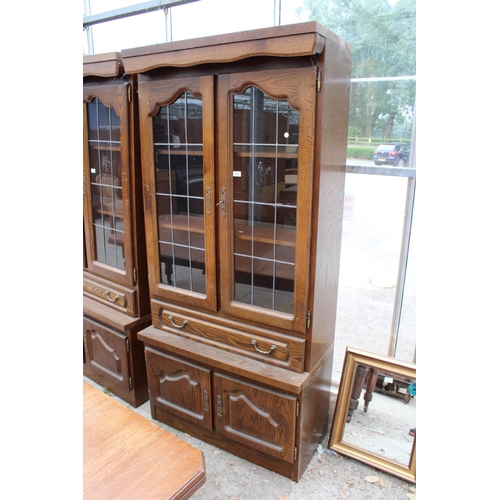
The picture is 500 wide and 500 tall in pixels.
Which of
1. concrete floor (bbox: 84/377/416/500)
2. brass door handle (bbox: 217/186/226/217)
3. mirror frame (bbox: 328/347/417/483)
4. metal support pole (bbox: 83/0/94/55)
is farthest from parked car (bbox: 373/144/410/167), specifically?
metal support pole (bbox: 83/0/94/55)

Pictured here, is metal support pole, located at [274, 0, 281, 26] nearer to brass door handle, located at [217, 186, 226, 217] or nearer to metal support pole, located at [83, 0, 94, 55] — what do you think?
brass door handle, located at [217, 186, 226, 217]

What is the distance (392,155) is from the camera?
1.88 metres

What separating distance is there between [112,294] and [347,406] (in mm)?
1408

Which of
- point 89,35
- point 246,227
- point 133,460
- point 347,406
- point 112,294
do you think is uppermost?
point 89,35

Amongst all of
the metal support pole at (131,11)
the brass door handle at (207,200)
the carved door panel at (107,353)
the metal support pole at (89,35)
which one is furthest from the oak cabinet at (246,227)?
the metal support pole at (89,35)

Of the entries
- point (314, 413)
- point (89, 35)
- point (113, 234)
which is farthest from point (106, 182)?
point (314, 413)

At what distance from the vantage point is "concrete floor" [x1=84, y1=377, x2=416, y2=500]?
1696 millimetres

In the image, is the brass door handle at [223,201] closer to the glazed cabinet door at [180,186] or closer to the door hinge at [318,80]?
the glazed cabinet door at [180,186]

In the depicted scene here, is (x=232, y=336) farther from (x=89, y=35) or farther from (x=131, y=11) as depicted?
(x=89, y=35)

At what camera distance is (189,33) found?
2180mm

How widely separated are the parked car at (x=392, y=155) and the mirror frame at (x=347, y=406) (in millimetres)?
924

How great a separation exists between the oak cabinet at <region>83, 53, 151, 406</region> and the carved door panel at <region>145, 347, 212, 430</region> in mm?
218
